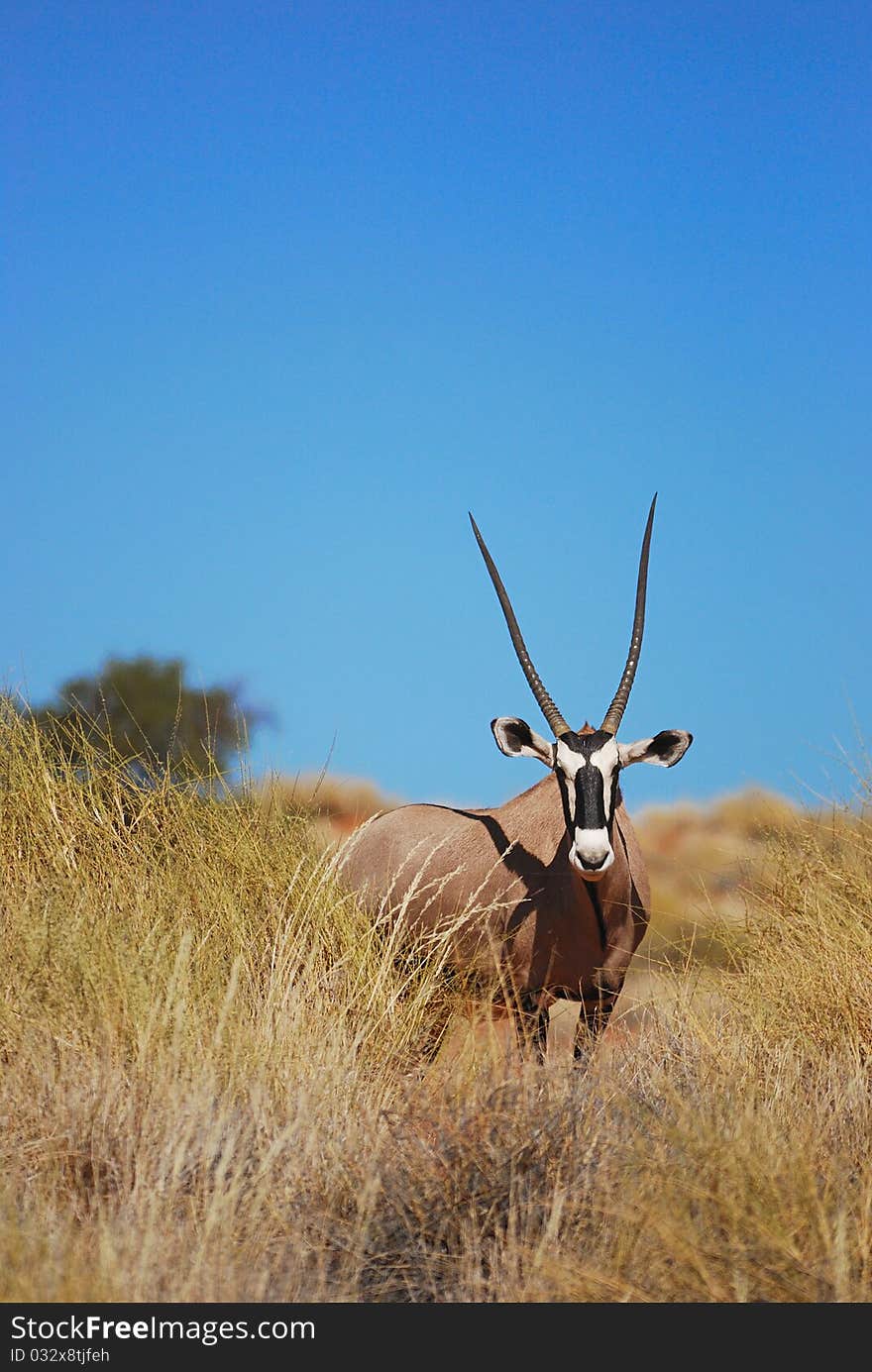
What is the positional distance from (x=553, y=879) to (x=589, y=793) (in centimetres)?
86

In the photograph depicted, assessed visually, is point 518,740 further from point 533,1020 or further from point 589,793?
point 533,1020

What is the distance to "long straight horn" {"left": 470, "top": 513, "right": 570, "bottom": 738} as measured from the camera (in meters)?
7.25

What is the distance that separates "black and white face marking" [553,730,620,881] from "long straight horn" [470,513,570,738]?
26 cm

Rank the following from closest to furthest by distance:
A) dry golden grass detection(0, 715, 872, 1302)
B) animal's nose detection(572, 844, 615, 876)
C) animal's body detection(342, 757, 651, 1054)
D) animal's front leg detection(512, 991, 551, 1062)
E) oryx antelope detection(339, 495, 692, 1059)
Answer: dry golden grass detection(0, 715, 872, 1302) < animal's nose detection(572, 844, 615, 876) < oryx antelope detection(339, 495, 692, 1059) < animal's front leg detection(512, 991, 551, 1062) < animal's body detection(342, 757, 651, 1054)

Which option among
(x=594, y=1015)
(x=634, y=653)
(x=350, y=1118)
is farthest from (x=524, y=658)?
(x=350, y=1118)

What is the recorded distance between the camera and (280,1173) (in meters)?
4.12

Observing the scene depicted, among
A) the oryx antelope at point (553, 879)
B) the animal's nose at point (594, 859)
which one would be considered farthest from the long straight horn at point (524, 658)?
the animal's nose at point (594, 859)

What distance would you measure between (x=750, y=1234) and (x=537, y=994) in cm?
346

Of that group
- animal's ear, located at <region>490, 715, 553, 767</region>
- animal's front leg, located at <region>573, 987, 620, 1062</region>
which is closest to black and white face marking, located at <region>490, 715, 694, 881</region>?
animal's ear, located at <region>490, 715, 553, 767</region>

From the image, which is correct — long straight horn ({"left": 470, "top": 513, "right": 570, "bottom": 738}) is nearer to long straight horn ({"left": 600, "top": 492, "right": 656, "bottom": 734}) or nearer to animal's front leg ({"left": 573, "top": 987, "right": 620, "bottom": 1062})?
long straight horn ({"left": 600, "top": 492, "right": 656, "bottom": 734})

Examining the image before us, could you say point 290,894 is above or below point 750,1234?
above

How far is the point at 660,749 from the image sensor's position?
705 cm
